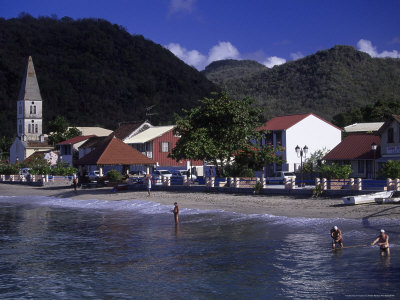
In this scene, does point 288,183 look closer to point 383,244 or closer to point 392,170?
point 392,170

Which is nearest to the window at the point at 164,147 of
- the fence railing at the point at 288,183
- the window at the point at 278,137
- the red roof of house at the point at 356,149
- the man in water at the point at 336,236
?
the fence railing at the point at 288,183

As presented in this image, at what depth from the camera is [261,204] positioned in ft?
120

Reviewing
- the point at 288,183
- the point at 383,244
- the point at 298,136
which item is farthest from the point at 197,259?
the point at 298,136

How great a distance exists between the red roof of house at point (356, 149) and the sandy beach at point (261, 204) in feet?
53.9

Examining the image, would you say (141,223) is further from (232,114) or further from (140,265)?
(232,114)

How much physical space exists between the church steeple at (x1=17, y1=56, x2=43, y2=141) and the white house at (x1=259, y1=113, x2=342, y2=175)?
64.9 metres

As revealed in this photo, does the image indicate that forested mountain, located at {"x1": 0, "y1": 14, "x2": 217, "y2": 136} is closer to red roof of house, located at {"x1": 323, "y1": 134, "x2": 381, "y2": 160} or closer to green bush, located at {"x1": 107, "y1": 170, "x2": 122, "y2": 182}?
green bush, located at {"x1": 107, "y1": 170, "x2": 122, "y2": 182}

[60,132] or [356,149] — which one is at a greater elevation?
[60,132]

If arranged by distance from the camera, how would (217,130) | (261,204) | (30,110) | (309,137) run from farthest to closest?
(30,110)
(309,137)
(217,130)
(261,204)

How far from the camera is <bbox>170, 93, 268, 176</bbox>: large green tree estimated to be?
152 ft

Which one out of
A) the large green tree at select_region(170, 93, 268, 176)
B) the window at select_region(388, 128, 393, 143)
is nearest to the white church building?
the large green tree at select_region(170, 93, 268, 176)

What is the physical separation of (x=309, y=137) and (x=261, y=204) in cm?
2776

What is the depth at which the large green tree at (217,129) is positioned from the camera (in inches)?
1829

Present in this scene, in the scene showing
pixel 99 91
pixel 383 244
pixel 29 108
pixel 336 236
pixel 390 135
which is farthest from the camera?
pixel 99 91
